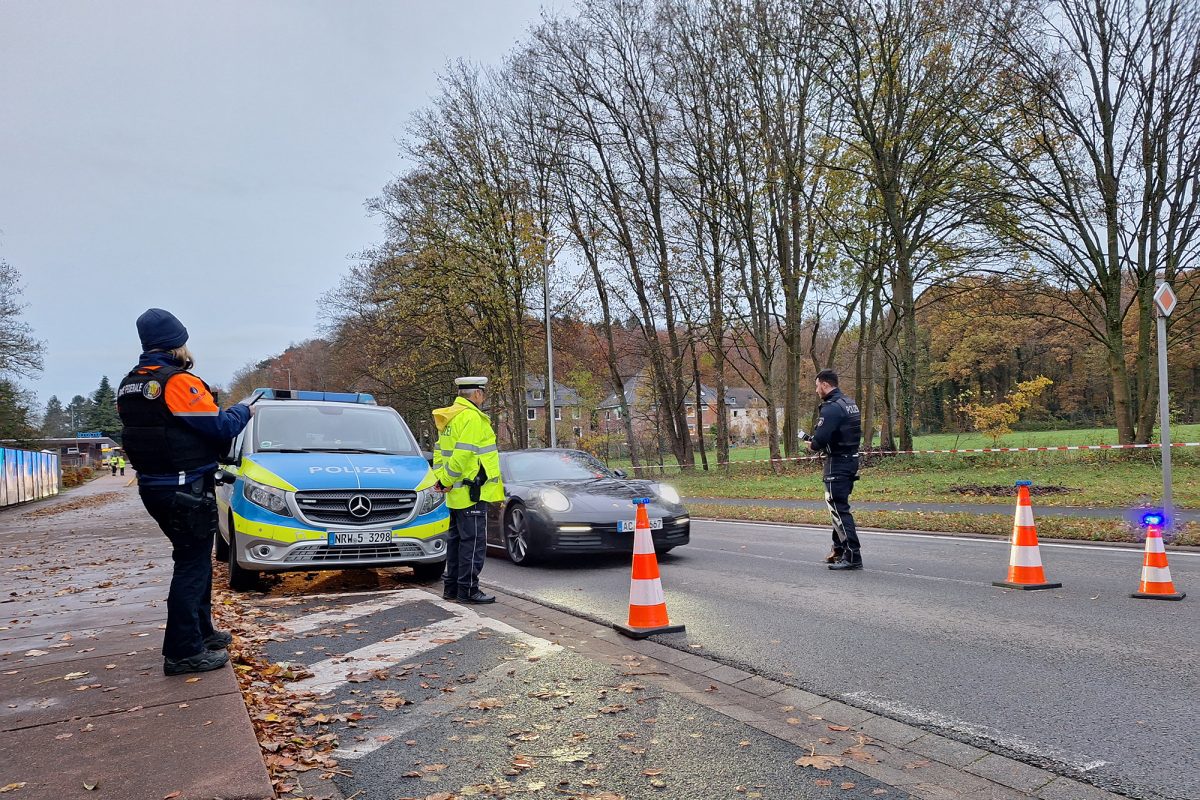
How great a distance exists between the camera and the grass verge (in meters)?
9.87

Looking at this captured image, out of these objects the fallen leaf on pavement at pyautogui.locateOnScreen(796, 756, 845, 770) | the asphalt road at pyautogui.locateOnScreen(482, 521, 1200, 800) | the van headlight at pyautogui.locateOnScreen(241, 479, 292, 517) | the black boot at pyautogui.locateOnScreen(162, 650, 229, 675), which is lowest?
the asphalt road at pyautogui.locateOnScreen(482, 521, 1200, 800)

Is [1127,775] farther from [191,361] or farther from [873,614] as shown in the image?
[191,361]

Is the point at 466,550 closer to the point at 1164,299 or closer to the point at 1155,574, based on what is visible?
the point at 1155,574

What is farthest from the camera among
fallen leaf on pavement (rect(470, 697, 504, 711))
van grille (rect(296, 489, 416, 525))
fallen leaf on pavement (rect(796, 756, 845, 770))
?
van grille (rect(296, 489, 416, 525))

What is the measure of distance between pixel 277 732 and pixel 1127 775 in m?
3.72

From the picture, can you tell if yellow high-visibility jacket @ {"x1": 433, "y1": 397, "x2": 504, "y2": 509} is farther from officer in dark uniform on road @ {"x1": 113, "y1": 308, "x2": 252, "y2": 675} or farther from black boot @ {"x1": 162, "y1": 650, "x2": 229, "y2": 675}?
black boot @ {"x1": 162, "y1": 650, "x2": 229, "y2": 675}

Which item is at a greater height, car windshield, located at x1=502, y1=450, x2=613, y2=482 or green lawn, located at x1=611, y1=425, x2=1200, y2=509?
car windshield, located at x1=502, y1=450, x2=613, y2=482

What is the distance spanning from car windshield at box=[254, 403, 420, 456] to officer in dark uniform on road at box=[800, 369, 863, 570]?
454 cm

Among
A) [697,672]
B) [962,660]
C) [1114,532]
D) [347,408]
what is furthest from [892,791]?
[1114,532]

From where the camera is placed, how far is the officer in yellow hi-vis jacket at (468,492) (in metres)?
7.22

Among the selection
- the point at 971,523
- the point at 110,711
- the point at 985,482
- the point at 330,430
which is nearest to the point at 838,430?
the point at 971,523

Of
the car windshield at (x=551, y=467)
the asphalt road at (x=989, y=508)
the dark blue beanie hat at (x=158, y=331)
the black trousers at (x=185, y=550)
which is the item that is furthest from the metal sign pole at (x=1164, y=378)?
the dark blue beanie hat at (x=158, y=331)

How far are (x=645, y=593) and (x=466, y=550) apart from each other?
6.68 ft

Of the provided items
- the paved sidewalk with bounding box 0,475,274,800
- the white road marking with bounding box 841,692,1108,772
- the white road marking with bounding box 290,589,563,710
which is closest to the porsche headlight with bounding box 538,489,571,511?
the white road marking with bounding box 290,589,563,710
